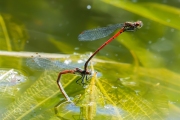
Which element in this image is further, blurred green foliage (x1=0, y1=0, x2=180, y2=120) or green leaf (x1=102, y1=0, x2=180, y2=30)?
green leaf (x1=102, y1=0, x2=180, y2=30)

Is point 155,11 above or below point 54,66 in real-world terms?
above

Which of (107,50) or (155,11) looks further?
(155,11)

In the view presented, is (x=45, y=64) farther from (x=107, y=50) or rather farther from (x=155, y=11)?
(x=155, y=11)

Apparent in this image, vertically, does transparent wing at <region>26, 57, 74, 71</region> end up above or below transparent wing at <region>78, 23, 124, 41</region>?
below

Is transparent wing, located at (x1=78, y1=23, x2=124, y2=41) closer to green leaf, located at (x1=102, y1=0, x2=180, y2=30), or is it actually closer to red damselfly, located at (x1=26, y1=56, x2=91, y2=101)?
red damselfly, located at (x1=26, y1=56, x2=91, y2=101)

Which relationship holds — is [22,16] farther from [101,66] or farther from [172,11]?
[172,11]

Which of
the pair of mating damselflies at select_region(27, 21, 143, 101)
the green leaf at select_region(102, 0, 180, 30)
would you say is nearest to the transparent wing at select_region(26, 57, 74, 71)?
the pair of mating damselflies at select_region(27, 21, 143, 101)

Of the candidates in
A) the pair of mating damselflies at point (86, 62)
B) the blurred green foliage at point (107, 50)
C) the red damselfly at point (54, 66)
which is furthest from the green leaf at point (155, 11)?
the red damselfly at point (54, 66)

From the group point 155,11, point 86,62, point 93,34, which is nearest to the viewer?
point 86,62

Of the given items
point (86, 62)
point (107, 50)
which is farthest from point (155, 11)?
point (86, 62)

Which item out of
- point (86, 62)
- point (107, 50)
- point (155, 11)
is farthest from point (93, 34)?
point (155, 11)

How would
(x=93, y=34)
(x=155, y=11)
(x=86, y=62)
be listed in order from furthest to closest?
(x=155, y=11) → (x=93, y=34) → (x=86, y=62)
